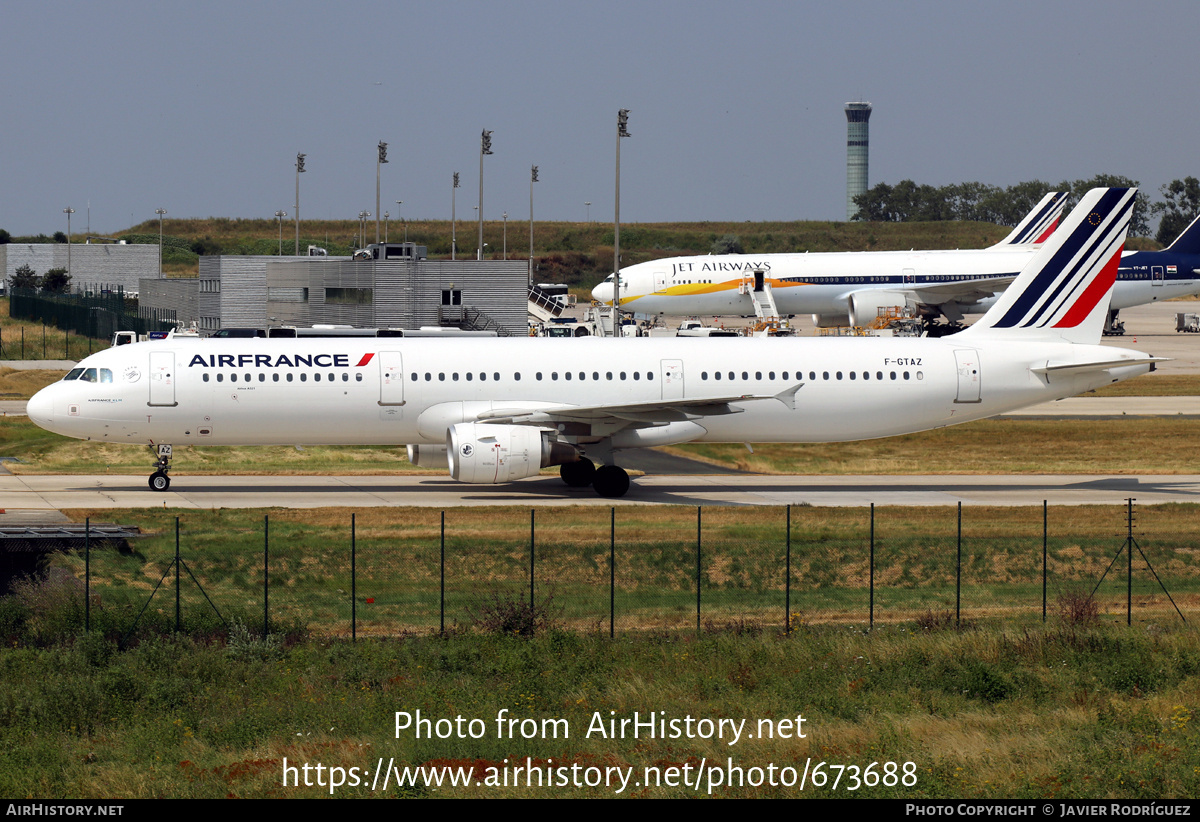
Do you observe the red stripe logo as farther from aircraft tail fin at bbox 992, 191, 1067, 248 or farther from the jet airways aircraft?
aircraft tail fin at bbox 992, 191, 1067, 248

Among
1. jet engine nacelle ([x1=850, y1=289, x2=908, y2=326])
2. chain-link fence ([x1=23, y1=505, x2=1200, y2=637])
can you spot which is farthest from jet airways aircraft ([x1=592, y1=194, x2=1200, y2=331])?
chain-link fence ([x1=23, y1=505, x2=1200, y2=637])

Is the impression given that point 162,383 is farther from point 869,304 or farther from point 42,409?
point 869,304

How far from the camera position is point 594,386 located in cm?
3962

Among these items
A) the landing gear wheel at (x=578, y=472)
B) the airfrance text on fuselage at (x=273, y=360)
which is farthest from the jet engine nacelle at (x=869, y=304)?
the airfrance text on fuselage at (x=273, y=360)

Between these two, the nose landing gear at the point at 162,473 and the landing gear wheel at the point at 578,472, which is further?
the landing gear wheel at the point at 578,472

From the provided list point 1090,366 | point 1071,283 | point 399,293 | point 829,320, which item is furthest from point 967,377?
point 829,320

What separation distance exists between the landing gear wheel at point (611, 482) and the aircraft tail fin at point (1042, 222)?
7204 centimetres

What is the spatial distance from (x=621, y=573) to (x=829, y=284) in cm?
Answer: 6213

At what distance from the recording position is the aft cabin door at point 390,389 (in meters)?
38.3

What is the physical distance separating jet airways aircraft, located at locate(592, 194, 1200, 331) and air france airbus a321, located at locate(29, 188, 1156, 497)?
147 feet

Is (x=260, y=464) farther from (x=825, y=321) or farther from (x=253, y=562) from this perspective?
(x=825, y=321)

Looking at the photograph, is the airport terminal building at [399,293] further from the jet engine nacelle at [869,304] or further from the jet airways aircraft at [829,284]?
the jet engine nacelle at [869,304]

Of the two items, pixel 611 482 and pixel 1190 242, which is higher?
pixel 1190 242
